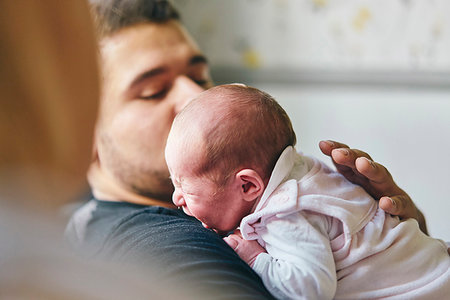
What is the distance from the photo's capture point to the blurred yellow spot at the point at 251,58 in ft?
10.0

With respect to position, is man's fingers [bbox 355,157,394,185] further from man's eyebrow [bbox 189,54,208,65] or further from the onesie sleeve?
man's eyebrow [bbox 189,54,208,65]

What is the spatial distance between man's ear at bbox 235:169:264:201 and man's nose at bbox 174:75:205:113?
1.65ft

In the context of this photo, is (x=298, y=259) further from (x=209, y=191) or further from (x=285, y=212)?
(x=209, y=191)

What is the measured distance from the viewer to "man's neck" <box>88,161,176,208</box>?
141cm

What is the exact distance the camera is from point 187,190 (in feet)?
2.84

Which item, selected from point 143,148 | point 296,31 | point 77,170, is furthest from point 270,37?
point 77,170

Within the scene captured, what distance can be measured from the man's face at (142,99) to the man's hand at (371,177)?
0.48 metres

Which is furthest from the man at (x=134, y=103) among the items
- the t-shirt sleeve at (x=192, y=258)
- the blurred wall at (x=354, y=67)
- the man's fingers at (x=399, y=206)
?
the blurred wall at (x=354, y=67)

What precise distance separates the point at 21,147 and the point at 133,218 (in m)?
0.72

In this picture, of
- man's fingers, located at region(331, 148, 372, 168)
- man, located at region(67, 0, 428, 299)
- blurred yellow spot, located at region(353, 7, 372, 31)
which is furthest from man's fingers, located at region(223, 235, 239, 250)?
blurred yellow spot, located at region(353, 7, 372, 31)

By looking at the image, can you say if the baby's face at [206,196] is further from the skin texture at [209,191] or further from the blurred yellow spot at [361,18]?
the blurred yellow spot at [361,18]

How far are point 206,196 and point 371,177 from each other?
0.89ft

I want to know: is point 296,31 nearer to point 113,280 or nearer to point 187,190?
point 187,190

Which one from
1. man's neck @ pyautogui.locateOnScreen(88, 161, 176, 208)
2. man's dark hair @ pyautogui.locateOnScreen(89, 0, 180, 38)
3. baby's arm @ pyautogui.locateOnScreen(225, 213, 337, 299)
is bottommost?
man's neck @ pyautogui.locateOnScreen(88, 161, 176, 208)
